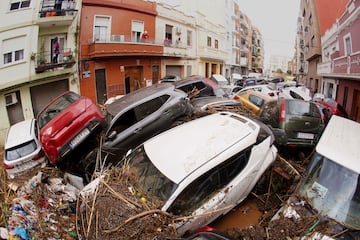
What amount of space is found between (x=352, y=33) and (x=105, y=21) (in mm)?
12138

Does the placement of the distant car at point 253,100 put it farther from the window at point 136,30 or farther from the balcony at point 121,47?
the window at point 136,30

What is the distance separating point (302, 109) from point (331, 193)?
338 centimetres

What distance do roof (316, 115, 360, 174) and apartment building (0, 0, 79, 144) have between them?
33.8 ft

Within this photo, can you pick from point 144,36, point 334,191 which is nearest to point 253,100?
point 334,191

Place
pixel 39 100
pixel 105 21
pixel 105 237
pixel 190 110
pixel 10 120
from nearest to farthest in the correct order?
pixel 105 237, pixel 190 110, pixel 10 120, pixel 39 100, pixel 105 21

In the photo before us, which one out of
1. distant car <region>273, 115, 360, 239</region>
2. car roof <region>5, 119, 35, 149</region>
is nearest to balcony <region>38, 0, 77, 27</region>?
car roof <region>5, 119, 35, 149</region>

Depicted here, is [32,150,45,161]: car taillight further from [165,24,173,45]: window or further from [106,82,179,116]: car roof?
[165,24,173,45]: window

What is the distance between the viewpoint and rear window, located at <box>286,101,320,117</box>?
5.91 meters

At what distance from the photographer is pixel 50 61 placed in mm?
11625

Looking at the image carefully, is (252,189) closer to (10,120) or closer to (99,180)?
(99,180)

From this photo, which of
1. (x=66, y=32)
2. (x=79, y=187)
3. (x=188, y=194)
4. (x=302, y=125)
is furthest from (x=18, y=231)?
(x=66, y=32)

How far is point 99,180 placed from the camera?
11.8 ft

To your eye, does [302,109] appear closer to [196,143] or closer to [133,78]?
[196,143]

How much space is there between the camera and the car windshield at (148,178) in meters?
3.20
